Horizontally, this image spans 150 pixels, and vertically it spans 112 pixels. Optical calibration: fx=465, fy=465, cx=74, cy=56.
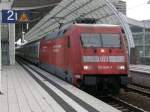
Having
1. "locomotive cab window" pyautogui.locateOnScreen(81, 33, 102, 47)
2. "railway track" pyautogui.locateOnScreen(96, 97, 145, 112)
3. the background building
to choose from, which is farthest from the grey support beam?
"railway track" pyautogui.locateOnScreen(96, 97, 145, 112)

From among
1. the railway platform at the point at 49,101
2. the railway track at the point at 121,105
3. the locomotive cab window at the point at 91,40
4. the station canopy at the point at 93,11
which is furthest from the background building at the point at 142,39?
the railway platform at the point at 49,101

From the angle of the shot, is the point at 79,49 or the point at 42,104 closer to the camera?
the point at 42,104

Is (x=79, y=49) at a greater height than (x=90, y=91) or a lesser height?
greater

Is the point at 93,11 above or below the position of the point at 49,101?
above

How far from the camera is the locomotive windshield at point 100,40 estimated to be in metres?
19.3

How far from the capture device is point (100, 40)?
19453 mm

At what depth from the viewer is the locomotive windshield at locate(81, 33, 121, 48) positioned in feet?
63.3

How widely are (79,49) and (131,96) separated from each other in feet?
10.4

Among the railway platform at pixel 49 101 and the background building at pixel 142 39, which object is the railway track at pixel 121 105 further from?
the background building at pixel 142 39

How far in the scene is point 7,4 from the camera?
129 feet

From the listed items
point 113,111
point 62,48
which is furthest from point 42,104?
point 62,48

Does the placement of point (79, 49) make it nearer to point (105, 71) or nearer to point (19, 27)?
point (105, 71)

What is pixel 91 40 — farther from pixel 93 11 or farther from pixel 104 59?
pixel 93 11

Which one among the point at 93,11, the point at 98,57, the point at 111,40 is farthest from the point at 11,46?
the point at 98,57
